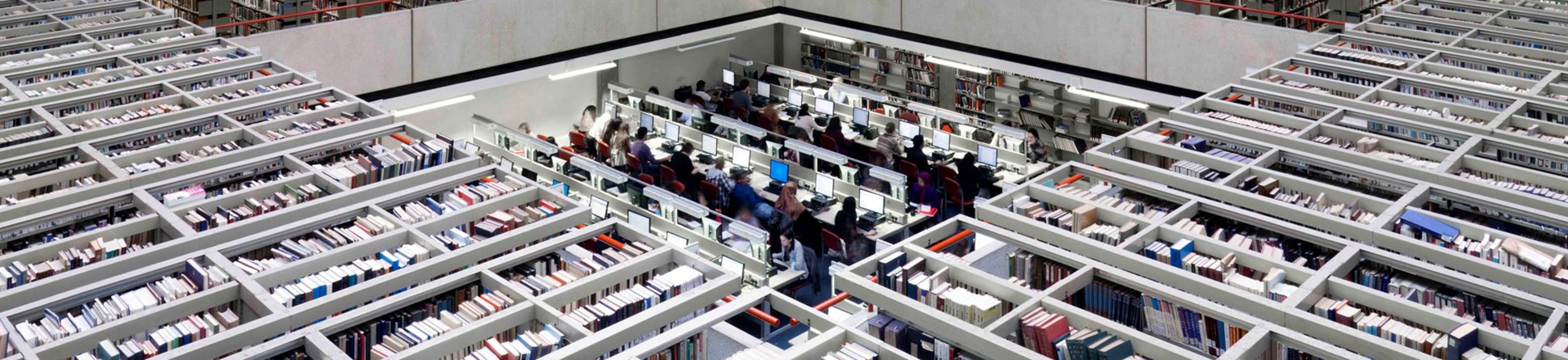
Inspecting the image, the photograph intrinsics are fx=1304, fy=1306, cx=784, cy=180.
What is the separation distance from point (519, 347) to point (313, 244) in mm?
1495

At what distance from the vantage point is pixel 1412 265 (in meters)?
5.03

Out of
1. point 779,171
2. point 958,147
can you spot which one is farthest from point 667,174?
point 958,147

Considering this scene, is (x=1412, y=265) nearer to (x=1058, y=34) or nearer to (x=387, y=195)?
(x=387, y=195)

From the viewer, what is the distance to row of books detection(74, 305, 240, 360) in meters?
4.39

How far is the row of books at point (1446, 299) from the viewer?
4766mm

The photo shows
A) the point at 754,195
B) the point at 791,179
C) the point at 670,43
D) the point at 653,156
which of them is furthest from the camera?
the point at 670,43

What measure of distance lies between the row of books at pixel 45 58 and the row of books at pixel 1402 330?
7.60m

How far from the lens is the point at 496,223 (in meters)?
5.69

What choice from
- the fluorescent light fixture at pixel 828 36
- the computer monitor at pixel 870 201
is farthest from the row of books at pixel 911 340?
the fluorescent light fixture at pixel 828 36

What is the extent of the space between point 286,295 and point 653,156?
7639 mm

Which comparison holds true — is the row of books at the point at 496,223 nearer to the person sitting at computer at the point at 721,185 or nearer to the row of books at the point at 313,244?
the row of books at the point at 313,244

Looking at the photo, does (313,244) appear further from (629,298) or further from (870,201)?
(870,201)

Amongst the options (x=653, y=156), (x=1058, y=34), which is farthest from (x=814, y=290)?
(x=1058, y=34)

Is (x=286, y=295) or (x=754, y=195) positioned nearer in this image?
(x=286, y=295)
